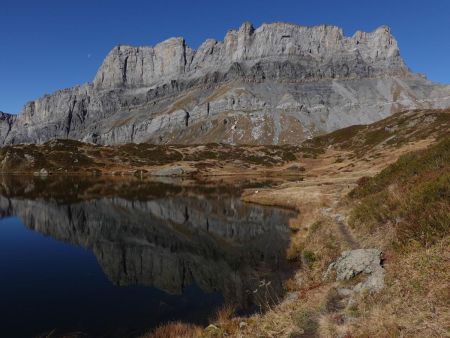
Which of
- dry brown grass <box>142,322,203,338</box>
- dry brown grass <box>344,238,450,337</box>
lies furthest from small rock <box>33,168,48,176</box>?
dry brown grass <box>344,238,450,337</box>

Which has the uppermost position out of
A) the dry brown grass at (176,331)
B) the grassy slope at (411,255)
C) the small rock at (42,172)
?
the small rock at (42,172)

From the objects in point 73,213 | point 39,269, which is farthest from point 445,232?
point 73,213

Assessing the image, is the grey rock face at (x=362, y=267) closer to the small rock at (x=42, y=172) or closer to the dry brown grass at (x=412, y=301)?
the dry brown grass at (x=412, y=301)

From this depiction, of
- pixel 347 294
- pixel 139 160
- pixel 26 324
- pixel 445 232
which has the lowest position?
pixel 26 324

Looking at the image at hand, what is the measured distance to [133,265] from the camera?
30.5 meters

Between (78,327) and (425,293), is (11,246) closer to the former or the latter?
(78,327)

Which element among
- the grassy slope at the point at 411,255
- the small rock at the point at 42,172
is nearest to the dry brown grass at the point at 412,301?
the grassy slope at the point at 411,255

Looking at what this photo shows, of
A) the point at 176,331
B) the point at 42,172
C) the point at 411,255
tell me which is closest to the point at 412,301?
the point at 411,255

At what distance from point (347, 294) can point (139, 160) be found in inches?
5767

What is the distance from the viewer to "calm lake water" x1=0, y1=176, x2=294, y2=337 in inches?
816

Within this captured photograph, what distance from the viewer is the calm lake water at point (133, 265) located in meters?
20.7

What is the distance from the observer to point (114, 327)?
19.2 m

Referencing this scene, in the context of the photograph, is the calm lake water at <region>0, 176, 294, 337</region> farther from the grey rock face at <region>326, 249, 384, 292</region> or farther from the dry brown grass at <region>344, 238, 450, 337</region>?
the dry brown grass at <region>344, 238, 450, 337</region>

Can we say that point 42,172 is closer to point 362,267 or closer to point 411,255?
point 362,267
